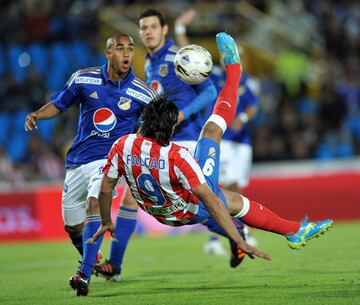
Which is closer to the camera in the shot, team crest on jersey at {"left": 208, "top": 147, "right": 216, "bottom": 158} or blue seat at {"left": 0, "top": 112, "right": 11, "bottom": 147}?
→ team crest on jersey at {"left": 208, "top": 147, "right": 216, "bottom": 158}

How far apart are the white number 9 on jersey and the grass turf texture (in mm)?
1029

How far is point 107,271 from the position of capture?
8992 mm

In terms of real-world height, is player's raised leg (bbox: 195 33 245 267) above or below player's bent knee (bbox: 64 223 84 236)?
above

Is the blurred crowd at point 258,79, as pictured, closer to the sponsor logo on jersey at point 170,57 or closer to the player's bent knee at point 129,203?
the sponsor logo on jersey at point 170,57

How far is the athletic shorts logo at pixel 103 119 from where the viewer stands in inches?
334

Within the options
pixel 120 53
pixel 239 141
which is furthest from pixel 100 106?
pixel 239 141

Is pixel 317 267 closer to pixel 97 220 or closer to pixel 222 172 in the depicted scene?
pixel 97 220

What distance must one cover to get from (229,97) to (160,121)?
1.30 metres

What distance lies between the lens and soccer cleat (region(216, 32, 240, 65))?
8664mm

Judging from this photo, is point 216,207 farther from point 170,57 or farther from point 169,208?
point 170,57

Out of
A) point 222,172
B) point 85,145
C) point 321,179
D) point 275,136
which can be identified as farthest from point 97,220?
point 275,136

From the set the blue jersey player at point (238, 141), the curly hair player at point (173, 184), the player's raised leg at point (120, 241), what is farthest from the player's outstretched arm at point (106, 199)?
the blue jersey player at point (238, 141)

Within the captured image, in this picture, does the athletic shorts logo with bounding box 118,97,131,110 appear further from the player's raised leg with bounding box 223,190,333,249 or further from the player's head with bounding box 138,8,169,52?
the player's head with bounding box 138,8,169,52

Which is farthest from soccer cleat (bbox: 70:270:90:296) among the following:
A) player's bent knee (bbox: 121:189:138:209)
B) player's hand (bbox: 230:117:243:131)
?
player's hand (bbox: 230:117:243:131)
